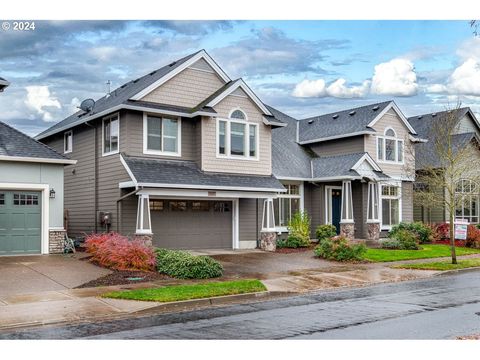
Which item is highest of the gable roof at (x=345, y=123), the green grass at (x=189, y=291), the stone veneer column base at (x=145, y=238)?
the gable roof at (x=345, y=123)

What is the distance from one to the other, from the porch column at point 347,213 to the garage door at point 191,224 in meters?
6.36

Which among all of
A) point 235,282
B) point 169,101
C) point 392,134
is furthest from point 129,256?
point 392,134

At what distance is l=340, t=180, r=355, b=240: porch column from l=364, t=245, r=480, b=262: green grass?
125 inches

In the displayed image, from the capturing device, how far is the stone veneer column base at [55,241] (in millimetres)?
21031

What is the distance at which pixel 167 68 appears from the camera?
991 inches

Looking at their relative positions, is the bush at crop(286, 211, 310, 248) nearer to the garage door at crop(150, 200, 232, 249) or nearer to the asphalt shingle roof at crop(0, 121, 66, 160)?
the garage door at crop(150, 200, 232, 249)

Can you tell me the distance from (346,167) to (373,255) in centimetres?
645

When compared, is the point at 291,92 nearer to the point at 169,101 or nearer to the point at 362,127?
the point at 362,127

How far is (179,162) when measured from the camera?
77.5ft

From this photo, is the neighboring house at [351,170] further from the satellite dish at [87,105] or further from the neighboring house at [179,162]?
the satellite dish at [87,105]

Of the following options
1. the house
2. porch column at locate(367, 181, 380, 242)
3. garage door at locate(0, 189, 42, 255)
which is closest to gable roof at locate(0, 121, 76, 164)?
the house

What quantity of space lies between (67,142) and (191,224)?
8.46 metres

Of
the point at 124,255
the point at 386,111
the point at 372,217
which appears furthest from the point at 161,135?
the point at 386,111

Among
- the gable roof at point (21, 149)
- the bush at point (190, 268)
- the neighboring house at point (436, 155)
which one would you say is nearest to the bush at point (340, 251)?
the bush at point (190, 268)
